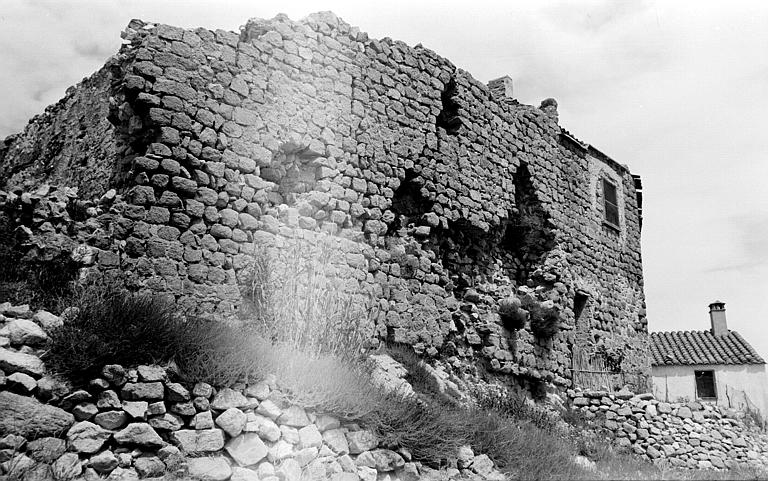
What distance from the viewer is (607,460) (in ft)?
32.5

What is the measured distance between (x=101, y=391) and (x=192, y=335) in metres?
1.07

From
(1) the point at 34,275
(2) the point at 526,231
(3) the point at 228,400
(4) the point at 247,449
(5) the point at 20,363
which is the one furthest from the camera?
(2) the point at 526,231

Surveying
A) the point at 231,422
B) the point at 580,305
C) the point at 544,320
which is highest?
the point at 580,305

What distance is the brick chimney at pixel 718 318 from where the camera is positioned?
87.9 feet

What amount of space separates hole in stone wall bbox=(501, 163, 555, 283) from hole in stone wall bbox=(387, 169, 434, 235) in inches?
101

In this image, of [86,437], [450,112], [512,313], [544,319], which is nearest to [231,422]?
[86,437]

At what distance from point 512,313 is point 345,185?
3957 mm

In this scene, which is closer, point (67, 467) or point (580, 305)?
point (67, 467)

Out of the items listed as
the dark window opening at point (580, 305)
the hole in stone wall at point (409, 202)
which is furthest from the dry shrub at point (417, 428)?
the dark window opening at point (580, 305)

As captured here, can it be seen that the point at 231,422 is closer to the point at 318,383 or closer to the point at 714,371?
the point at 318,383

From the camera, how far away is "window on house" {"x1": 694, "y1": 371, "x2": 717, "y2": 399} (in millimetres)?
23828

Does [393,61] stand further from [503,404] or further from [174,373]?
[174,373]

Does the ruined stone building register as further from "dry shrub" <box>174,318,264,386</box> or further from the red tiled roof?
the red tiled roof

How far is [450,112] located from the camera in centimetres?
1163
